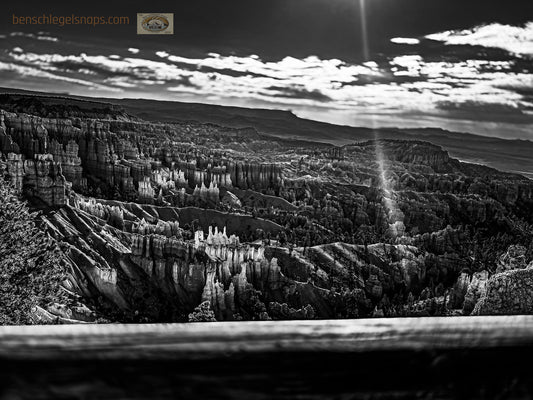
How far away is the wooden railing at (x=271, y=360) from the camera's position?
1.91ft

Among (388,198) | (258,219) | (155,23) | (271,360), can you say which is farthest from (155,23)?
(271,360)

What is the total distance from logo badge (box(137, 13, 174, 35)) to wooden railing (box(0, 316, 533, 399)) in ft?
19.9

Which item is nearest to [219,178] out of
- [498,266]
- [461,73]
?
[461,73]

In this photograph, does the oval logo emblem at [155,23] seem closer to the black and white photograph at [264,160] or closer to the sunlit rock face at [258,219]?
the black and white photograph at [264,160]

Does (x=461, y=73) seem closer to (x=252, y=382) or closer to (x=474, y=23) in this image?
(x=474, y=23)

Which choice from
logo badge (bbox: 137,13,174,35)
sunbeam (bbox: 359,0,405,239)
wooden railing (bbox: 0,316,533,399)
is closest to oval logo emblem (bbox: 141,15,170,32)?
logo badge (bbox: 137,13,174,35)

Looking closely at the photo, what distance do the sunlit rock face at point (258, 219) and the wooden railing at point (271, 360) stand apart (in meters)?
6.02

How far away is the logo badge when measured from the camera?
6305mm

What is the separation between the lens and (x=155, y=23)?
6.51 meters

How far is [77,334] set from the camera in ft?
2.05

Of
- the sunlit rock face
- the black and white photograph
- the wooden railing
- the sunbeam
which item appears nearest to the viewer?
the wooden railing

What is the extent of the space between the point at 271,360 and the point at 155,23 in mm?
6351

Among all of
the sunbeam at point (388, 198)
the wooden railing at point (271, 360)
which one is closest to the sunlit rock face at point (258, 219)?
the sunbeam at point (388, 198)

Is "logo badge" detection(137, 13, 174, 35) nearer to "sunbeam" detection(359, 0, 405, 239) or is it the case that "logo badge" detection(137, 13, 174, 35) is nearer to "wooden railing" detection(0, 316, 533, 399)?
"sunbeam" detection(359, 0, 405, 239)
